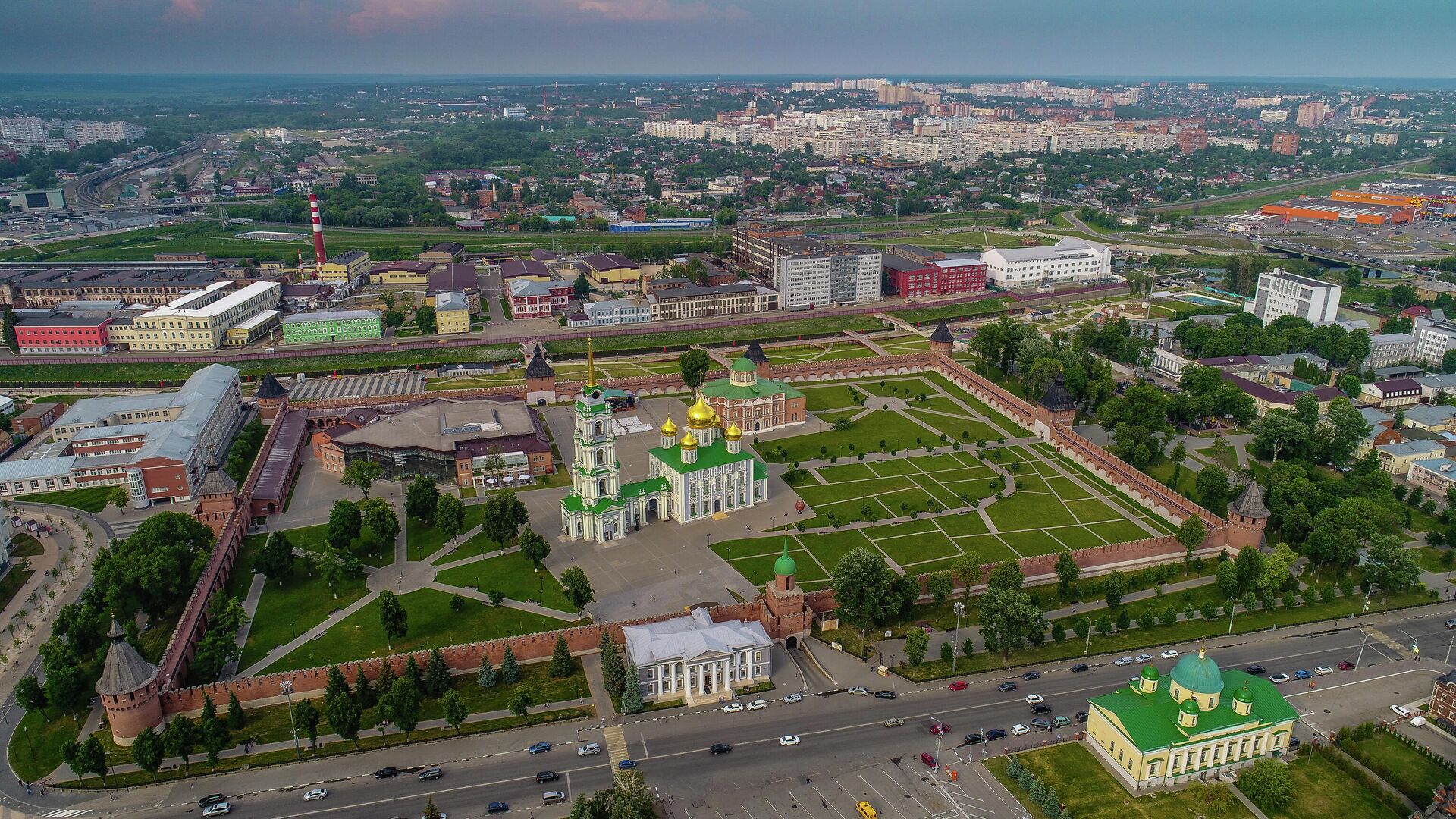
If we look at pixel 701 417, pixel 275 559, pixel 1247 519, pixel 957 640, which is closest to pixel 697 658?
pixel 957 640

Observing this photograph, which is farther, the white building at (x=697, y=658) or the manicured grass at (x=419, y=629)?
the manicured grass at (x=419, y=629)

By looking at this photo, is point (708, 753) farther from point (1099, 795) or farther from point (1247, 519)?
point (1247, 519)

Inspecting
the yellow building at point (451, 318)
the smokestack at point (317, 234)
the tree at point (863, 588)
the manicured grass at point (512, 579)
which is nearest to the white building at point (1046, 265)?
the yellow building at point (451, 318)

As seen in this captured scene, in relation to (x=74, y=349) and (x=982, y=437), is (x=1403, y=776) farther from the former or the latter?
(x=74, y=349)

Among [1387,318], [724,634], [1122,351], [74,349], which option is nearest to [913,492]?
[724,634]

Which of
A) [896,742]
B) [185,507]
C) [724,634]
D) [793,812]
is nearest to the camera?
[793,812]

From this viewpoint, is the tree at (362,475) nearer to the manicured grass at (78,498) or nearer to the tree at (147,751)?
the manicured grass at (78,498)

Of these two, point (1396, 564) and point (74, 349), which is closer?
point (1396, 564)
